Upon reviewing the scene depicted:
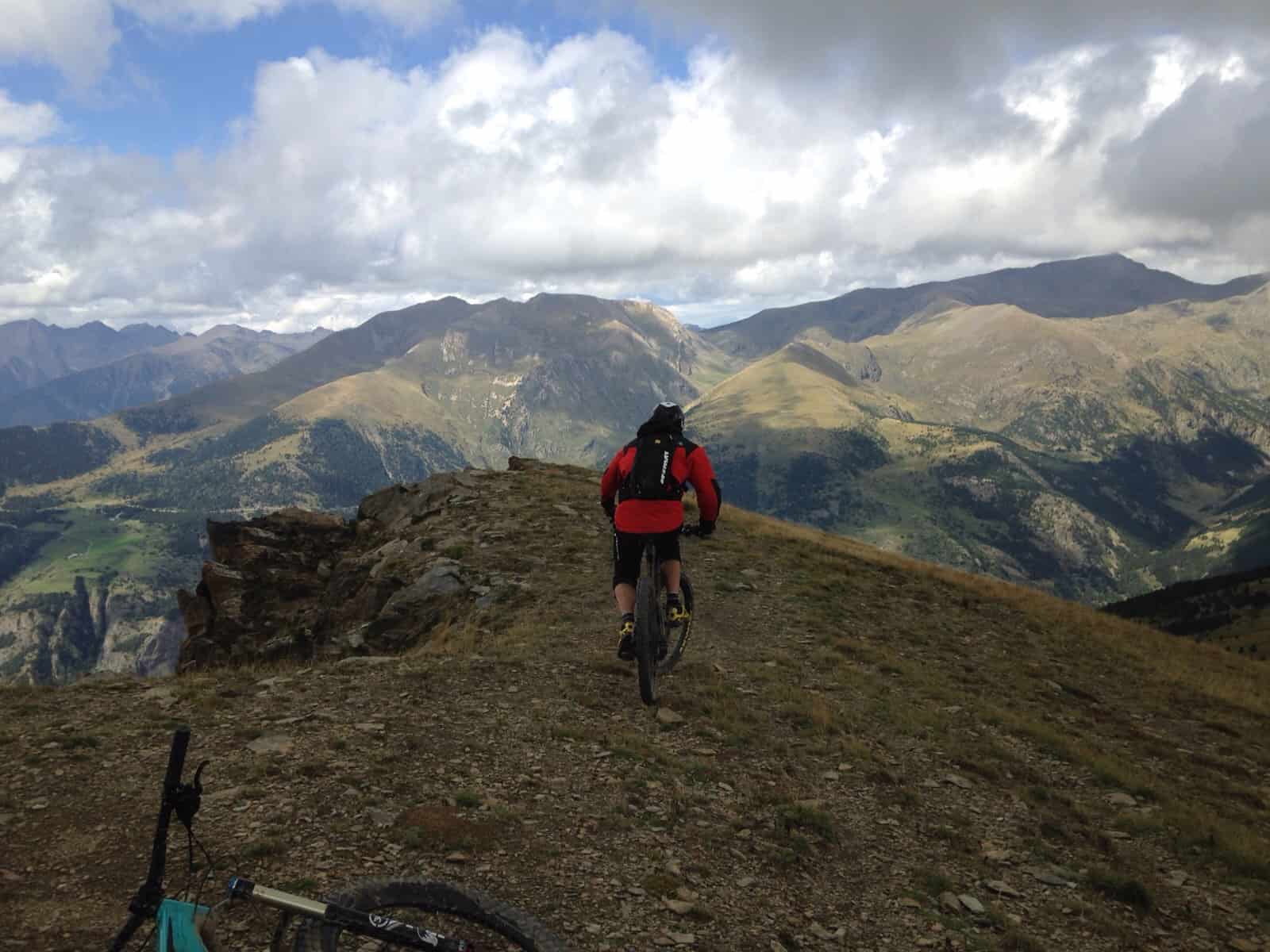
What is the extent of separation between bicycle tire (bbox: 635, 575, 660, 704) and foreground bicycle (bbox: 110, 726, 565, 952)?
6516 mm

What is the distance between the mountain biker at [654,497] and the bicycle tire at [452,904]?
22.3 feet

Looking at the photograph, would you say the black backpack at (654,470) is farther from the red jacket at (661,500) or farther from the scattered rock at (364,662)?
the scattered rock at (364,662)

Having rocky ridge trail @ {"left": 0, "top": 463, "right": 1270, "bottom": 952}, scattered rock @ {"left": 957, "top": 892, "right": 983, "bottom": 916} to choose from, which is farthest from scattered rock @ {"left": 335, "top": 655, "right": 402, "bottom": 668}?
scattered rock @ {"left": 957, "top": 892, "right": 983, "bottom": 916}

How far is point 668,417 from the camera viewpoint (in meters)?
12.8

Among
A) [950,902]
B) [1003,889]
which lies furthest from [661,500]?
[1003,889]

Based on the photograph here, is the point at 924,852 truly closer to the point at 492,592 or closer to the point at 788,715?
the point at 788,715

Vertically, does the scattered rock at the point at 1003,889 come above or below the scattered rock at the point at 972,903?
below

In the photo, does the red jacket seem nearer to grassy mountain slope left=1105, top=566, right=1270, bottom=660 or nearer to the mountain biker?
the mountain biker

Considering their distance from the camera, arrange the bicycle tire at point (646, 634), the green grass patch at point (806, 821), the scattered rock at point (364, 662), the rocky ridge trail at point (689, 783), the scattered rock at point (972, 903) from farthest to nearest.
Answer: the scattered rock at point (364, 662) → the bicycle tire at point (646, 634) → the green grass patch at point (806, 821) → the scattered rock at point (972, 903) → the rocky ridge trail at point (689, 783)

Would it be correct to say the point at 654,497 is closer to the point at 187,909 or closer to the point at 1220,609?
the point at 187,909

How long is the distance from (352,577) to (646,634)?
50.5 feet

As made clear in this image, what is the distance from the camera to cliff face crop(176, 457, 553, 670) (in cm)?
2033

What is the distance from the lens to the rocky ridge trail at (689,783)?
779 cm

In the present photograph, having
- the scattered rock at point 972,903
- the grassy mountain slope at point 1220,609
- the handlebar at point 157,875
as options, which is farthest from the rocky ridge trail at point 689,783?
the grassy mountain slope at point 1220,609
